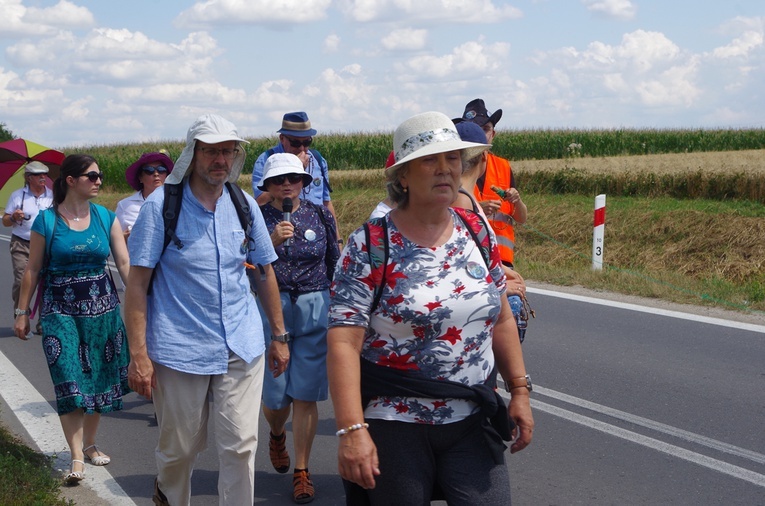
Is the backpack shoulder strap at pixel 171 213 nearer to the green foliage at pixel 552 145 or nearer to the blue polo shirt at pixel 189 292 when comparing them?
the blue polo shirt at pixel 189 292

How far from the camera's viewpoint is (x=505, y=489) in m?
3.18

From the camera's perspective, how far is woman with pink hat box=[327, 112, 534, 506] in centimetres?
307

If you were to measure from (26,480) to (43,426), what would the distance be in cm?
160

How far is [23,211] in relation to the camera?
1040 centimetres

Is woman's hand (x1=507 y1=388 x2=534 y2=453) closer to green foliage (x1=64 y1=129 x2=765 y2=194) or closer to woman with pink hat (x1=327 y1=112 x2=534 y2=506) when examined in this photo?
woman with pink hat (x1=327 y1=112 x2=534 y2=506)

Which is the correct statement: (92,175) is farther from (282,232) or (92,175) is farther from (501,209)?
(501,209)

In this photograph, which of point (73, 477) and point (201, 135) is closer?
point (201, 135)

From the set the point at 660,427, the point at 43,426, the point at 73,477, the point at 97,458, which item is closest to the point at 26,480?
the point at 73,477

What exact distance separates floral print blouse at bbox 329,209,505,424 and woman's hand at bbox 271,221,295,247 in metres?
2.27

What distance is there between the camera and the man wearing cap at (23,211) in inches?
409

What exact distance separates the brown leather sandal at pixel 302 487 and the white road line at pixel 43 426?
87 cm

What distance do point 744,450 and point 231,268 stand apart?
3228 mm

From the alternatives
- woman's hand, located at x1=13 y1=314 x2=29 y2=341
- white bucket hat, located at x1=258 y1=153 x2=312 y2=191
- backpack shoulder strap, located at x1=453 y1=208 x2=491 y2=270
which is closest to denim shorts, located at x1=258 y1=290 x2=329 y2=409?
white bucket hat, located at x1=258 y1=153 x2=312 y2=191

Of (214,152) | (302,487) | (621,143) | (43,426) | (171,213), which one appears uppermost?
(214,152)
